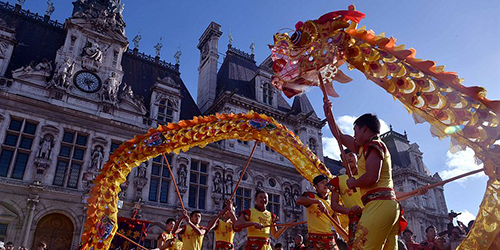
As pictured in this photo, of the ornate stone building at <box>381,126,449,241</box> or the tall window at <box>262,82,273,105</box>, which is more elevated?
the tall window at <box>262,82,273,105</box>

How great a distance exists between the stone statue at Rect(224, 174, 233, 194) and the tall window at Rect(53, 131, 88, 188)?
808 cm

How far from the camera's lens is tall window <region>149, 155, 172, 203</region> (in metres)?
18.6

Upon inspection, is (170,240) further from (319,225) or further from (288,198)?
(288,198)

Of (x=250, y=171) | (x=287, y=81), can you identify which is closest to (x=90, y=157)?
(x=250, y=171)

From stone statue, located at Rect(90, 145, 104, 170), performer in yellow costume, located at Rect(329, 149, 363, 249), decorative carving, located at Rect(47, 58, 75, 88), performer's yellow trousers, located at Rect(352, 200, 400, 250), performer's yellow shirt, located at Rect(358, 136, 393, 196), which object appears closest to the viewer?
performer's yellow trousers, located at Rect(352, 200, 400, 250)

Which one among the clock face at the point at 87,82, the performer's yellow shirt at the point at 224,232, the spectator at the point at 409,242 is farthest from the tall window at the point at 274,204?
the performer's yellow shirt at the point at 224,232

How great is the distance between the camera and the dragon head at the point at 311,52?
504 centimetres

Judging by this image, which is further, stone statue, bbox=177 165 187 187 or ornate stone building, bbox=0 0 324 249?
stone statue, bbox=177 165 187 187

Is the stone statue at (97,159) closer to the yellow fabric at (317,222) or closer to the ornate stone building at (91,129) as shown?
the ornate stone building at (91,129)

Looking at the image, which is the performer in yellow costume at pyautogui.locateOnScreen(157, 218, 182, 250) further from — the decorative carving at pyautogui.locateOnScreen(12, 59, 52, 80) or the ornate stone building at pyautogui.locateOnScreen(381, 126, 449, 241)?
the ornate stone building at pyautogui.locateOnScreen(381, 126, 449, 241)

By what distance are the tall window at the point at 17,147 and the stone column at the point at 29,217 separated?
129cm

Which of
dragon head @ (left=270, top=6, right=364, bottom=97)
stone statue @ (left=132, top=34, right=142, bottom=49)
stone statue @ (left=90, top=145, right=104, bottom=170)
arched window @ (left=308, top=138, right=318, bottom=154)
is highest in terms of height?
stone statue @ (left=132, top=34, right=142, bottom=49)

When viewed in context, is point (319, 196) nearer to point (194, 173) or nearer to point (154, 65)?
point (194, 173)

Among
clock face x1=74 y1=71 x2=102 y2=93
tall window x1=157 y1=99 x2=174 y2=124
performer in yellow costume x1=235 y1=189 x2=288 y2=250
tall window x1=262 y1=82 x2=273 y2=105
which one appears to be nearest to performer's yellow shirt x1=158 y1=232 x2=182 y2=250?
performer in yellow costume x1=235 y1=189 x2=288 y2=250
